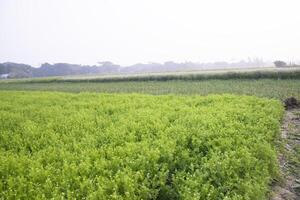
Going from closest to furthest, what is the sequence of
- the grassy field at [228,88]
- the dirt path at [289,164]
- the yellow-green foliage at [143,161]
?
the yellow-green foliage at [143,161] → the dirt path at [289,164] → the grassy field at [228,88]

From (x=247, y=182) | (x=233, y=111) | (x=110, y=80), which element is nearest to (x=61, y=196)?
(x=247, y=182)

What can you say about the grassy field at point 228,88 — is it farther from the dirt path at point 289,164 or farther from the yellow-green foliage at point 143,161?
the yellow-green foliage at point 143,161

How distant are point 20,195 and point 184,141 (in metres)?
3.47

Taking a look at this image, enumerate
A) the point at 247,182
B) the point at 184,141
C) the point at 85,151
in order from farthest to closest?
the point at 184,141, the point at 85,151, the point at 247,182

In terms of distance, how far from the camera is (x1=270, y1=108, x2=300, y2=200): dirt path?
21.1ft

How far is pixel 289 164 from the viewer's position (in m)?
8.03

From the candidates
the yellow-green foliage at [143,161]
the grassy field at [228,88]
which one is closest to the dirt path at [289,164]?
the yellow-green foliage at [143,161]

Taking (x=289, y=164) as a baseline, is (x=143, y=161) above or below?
above

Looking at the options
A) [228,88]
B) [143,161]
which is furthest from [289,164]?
A: [228,88]

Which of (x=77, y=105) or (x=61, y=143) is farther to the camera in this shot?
(x=77, y=105)

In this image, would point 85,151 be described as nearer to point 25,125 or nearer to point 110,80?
point 25,125

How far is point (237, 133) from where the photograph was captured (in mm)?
7426

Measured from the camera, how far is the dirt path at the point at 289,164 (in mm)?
6438

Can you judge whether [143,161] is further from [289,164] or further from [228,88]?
[228,88]
